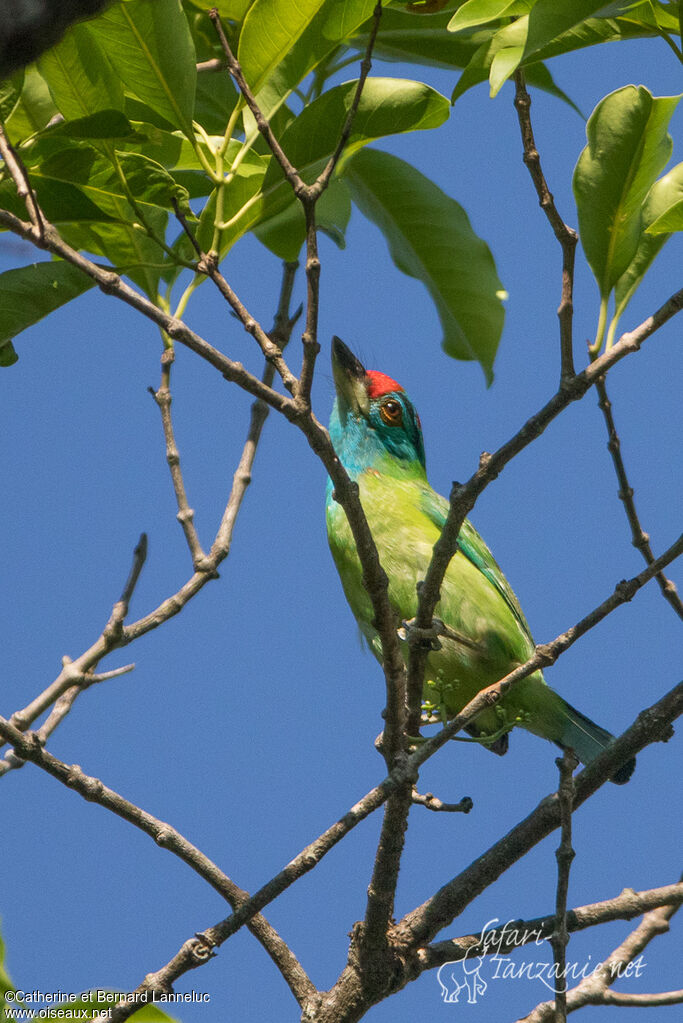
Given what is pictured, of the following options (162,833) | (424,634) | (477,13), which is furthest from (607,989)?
(477,13)

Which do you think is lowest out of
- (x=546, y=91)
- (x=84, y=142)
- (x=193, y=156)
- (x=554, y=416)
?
(x=554, y=416)

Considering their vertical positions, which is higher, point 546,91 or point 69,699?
point 546,91

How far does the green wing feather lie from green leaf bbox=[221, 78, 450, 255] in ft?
5.93

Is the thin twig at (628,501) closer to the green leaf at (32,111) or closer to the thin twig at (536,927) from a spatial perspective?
the thin twig at (536,927)

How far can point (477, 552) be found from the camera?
416 centimetres

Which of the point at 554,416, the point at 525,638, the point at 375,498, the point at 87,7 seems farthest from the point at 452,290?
the point at 87,7

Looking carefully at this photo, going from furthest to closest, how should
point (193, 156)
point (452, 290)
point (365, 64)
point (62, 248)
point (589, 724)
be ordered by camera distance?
point (589, 724) < point (452, 290) < point (193, 156) < point (365, 64) < point (62, 248)

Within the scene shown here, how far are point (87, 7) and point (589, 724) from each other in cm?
338

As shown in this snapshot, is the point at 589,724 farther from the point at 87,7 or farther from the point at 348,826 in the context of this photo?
the point at 87,7

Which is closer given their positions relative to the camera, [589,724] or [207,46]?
[207,46]

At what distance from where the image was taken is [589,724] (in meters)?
3.86

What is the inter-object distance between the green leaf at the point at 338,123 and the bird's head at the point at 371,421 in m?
2.00

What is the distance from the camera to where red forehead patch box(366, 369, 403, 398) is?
4.56 metres

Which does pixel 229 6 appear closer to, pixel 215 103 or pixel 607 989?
pixel 215 103
